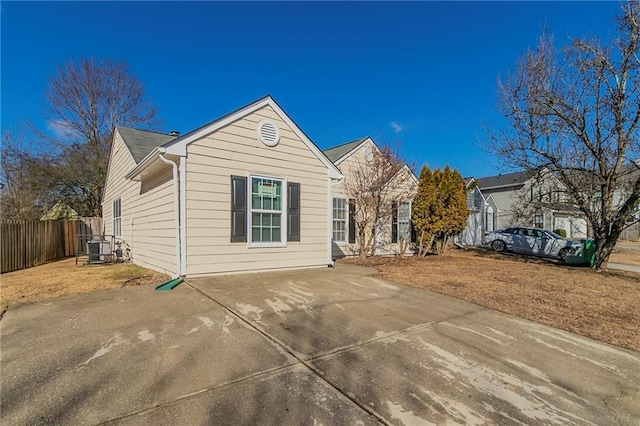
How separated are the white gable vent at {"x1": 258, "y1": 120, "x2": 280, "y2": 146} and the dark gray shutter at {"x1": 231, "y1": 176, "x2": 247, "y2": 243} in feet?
3.88

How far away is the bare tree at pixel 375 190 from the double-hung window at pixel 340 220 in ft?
1.30

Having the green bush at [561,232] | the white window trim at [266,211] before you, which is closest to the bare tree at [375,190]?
the white window trim at [266,211]

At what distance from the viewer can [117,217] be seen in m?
12.0

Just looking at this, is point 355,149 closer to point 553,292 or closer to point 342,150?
point 342,150

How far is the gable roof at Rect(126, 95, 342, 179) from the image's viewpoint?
609 cm

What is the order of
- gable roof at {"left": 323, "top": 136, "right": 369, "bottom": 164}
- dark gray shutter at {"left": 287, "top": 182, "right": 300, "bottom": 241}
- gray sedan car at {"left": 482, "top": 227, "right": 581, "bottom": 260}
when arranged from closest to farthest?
dark gray shutter at {"left": 287, "top": 182, "right": 300, "bottom": 241}, gable roof at {"left": 323, "top": 136, "right": 369, "bottom": 164}, gray sedan car at {"left": 482, "top": 227, "right": 581, "bottom": 260}

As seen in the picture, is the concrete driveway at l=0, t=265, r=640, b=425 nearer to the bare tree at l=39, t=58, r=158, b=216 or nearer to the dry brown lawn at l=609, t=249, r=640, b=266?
the dry brown lawn at l=609, t=249, r=640, b=266

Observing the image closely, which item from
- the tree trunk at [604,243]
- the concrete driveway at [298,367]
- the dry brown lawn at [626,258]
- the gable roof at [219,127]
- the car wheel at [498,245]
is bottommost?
the dry brown lawn at [626,258]

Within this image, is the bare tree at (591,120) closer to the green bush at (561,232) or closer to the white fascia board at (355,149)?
the white fascia board at (355,149)

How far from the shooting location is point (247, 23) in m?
9.55

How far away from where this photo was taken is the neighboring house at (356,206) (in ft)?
36.6

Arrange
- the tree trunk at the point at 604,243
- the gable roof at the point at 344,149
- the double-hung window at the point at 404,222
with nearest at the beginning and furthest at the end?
the tree trunk at the point at 604,243
the gable roof at the point at 344,149
the double-hung window at the point at 404,222

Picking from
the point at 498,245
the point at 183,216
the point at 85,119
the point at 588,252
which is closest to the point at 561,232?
the point at 498,245

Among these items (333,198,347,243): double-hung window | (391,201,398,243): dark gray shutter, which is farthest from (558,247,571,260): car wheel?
(333,198,347,243): double-hung window
